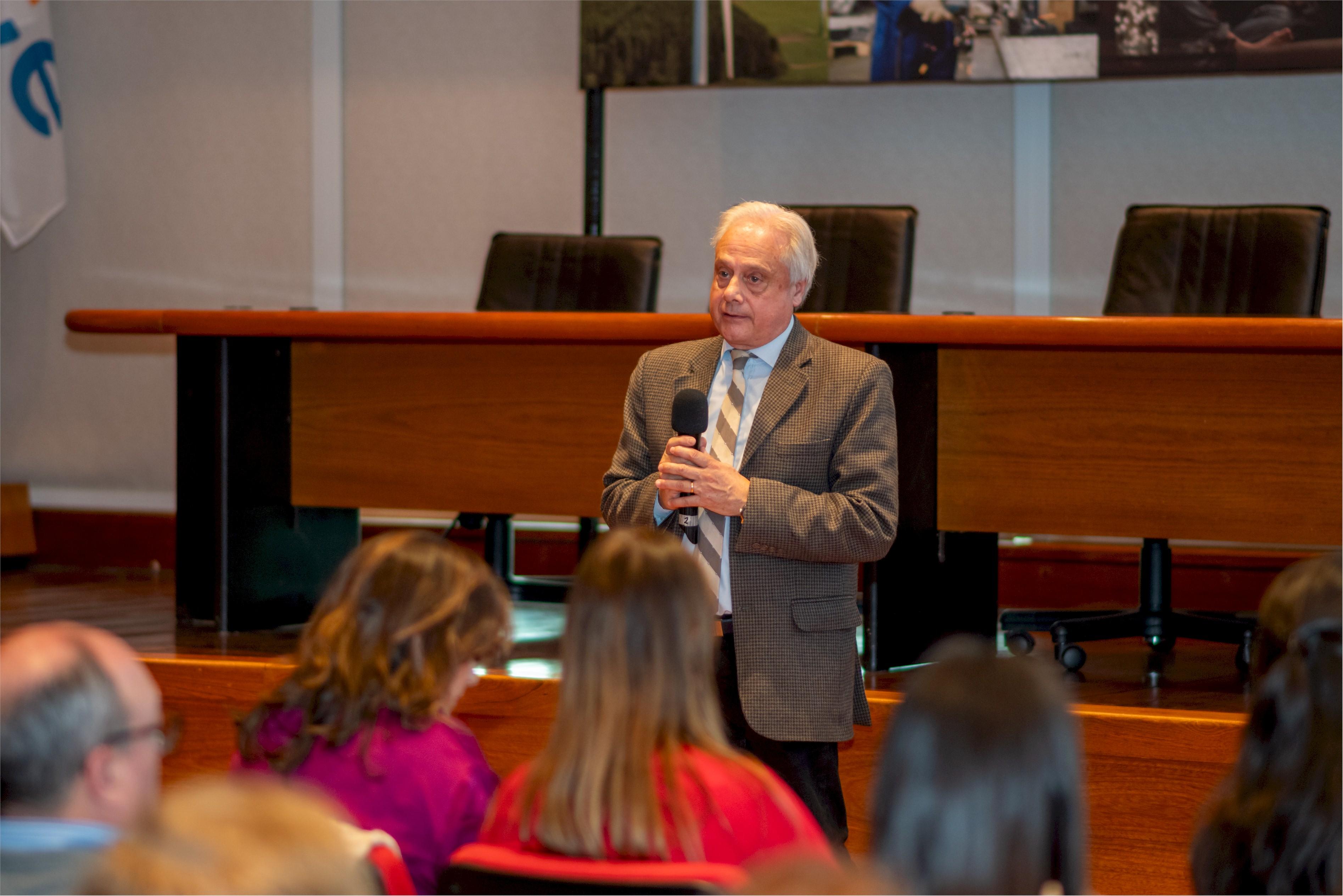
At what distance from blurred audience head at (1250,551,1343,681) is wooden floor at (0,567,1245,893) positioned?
52.8 inches

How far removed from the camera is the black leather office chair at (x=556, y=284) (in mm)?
4059

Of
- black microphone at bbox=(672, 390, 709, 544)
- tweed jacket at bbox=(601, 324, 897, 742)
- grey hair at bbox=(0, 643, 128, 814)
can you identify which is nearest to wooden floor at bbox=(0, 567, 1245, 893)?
tweed jacket at bbox=(601, 324, 897, 742)

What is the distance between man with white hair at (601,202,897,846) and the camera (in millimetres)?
2332

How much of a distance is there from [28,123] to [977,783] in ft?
19.0

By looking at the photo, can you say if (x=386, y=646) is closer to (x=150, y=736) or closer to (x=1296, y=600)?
(x=150, y=736)

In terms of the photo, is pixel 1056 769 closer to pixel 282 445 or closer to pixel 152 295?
pixel 282 445

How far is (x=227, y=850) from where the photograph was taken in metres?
0.81

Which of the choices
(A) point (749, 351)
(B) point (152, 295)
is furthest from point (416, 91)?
(A) point (749, 351)

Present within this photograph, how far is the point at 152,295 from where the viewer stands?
593 cm

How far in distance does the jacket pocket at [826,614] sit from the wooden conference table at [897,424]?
732 mm

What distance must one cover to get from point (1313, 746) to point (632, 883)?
638mm

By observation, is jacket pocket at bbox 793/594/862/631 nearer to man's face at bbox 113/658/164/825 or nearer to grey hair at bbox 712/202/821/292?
grey hair at bbox 712/202/821/292

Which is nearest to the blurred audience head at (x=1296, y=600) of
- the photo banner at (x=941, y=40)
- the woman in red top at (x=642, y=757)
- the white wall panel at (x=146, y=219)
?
the woman in red top at (x=642, y=757)

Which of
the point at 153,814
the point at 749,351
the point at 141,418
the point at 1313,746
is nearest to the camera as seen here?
the point at 153,814
